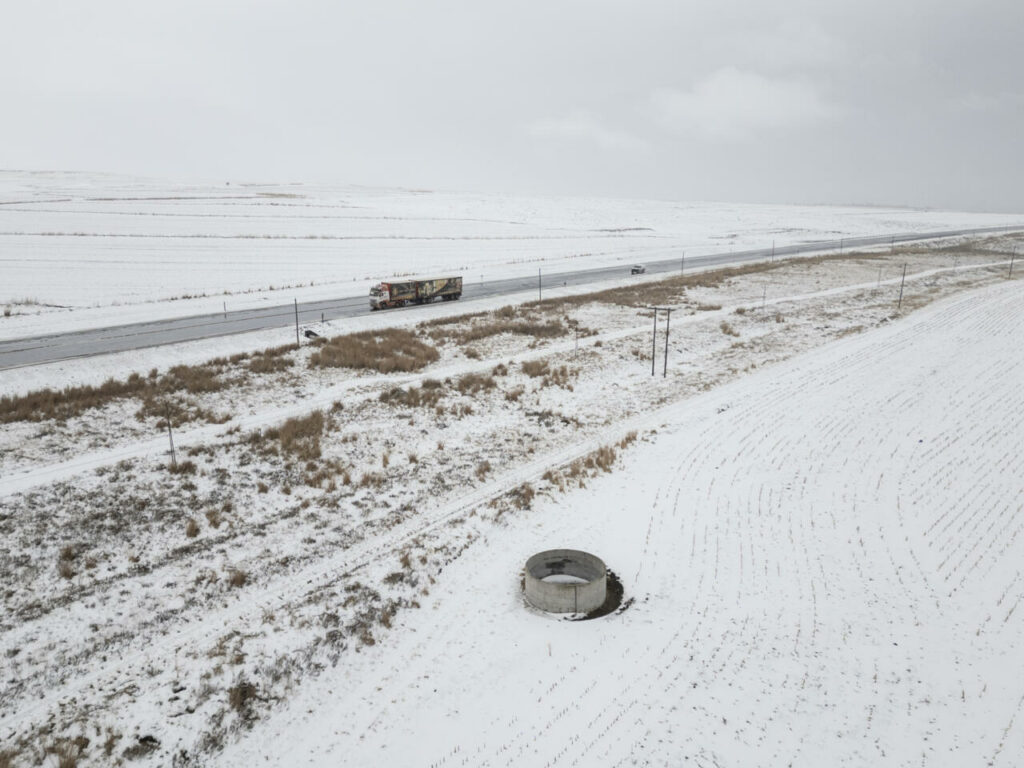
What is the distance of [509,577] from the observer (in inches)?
515

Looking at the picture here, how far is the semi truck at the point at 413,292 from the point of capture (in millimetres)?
40094

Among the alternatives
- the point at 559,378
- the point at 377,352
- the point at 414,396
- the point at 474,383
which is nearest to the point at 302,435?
the point at 414,396

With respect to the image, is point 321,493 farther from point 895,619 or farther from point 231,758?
point 895,619

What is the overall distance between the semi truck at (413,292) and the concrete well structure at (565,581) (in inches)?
1171

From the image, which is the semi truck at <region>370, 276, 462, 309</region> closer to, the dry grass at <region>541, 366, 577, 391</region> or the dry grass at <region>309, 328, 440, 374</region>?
the dry grass at <region>309, 328, 440, 374</region>

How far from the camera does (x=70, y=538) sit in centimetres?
1366

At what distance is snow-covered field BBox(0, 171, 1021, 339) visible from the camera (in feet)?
142

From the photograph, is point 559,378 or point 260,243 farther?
point 260,243

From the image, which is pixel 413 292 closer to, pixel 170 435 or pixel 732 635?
pixel 170 435

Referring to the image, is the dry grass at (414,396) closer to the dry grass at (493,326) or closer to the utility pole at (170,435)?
the dry grass at (493,326)

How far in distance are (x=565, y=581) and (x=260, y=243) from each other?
6906 centimetres

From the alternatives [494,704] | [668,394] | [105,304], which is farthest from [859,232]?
[494,704]

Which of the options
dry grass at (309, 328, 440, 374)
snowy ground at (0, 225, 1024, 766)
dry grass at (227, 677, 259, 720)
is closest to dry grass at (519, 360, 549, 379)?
snowy ground at (0, 225, 1024, 766)

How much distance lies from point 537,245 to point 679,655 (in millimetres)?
74706
